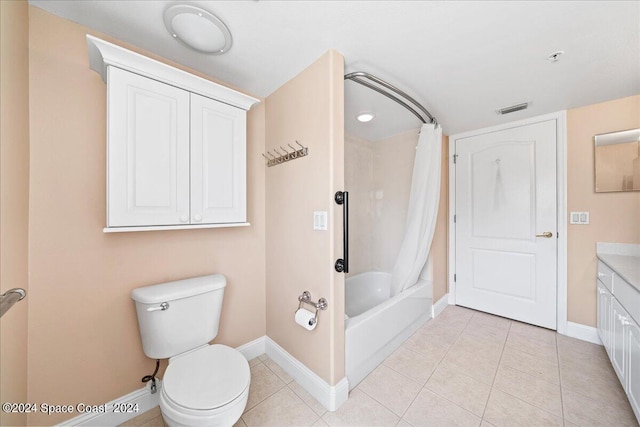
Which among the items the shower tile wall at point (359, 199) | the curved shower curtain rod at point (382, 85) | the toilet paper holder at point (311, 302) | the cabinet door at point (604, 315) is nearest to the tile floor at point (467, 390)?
the cabinet door at point (604, 315)

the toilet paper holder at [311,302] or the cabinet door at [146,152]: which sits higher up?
the cabinet door at [146,152]

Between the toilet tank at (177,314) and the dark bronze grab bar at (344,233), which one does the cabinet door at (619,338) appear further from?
the toilet tank at (177,314)

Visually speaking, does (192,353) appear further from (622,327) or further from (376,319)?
(622,327)

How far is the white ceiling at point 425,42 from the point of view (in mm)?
1134

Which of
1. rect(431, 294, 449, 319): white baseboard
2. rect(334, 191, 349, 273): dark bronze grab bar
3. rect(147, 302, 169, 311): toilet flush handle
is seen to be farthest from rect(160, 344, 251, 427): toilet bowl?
rect(431, 294, 449, 319): white baseboard

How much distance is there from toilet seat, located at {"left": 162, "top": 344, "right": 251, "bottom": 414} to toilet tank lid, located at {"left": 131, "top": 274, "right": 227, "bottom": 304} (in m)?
0.32

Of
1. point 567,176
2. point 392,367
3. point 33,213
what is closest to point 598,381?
point 392,367

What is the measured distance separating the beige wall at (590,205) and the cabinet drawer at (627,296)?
73cm

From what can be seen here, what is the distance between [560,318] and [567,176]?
1.35 meters

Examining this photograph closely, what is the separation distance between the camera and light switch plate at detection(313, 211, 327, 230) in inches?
56.7

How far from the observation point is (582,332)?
212 cm

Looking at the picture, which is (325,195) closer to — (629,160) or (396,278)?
(396,278)

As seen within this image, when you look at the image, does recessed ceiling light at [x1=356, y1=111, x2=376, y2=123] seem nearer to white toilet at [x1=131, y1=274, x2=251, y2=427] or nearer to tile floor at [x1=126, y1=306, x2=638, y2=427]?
white toilet at [x1=131, y1=274, x2=251, y2=427]

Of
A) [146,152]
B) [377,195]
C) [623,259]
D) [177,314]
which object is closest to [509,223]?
[623,259]
